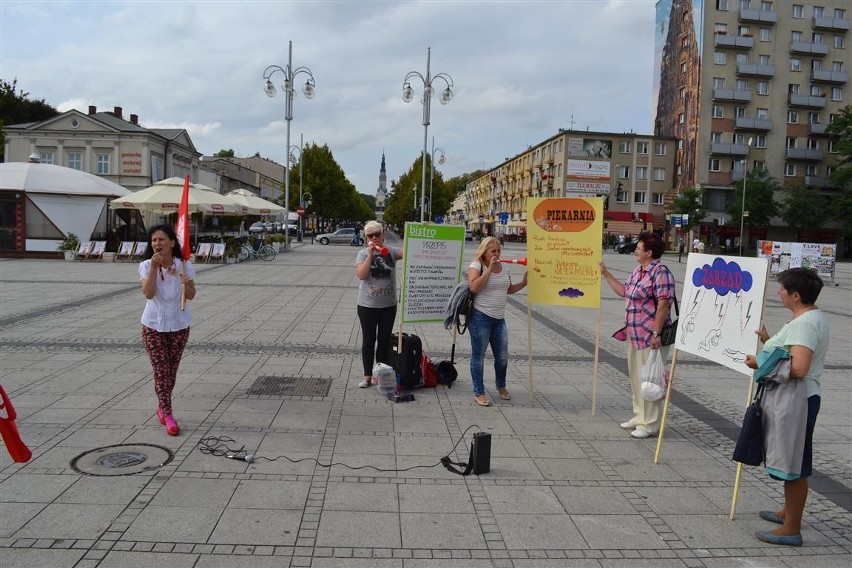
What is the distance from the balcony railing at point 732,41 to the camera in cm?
6369

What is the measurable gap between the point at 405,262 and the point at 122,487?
11.8ft

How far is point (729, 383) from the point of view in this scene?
8281 mm

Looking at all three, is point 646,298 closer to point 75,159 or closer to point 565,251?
point 565,251

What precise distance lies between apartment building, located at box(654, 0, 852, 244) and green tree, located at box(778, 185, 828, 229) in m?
3.90

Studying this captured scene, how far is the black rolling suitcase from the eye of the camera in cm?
711

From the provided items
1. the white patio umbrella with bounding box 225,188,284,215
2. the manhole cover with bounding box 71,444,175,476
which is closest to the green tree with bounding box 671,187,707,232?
the white patio umbrella with bounding box 225,188,284,215

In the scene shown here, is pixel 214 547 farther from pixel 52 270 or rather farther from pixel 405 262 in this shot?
pixel 52 270

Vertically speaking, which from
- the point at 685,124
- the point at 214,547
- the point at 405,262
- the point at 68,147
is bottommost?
the point at 214,547

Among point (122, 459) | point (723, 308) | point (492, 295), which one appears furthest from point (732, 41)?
point (122, 459)

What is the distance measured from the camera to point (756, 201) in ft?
199

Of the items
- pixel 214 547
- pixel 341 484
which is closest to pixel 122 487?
pixel 214 547

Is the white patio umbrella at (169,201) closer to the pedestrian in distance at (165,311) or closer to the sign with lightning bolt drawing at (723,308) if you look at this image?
the pedestrian in distance at (165,311)

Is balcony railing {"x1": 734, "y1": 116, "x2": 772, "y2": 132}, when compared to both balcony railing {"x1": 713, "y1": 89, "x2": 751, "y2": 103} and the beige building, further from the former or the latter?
the beige building

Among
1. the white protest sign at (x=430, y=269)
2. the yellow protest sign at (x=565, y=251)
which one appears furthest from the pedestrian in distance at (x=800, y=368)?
the white protest sign at (x=430, y=269)
